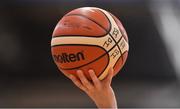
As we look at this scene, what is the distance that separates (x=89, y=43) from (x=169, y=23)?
3.73m

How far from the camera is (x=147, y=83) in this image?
4.39m

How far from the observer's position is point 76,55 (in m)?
1.21

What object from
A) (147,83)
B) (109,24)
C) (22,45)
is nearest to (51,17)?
(22,45)

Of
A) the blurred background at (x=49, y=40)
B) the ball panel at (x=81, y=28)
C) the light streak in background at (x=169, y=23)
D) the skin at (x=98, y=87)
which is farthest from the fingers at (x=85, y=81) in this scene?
the light streak in background at (x=169, y=23)

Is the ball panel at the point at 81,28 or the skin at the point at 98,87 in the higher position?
the ball panel at the point at 81,28

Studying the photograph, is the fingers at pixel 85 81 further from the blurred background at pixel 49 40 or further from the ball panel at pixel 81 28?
the blurred background at pixel 49 40

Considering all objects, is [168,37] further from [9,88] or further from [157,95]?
[9,88]

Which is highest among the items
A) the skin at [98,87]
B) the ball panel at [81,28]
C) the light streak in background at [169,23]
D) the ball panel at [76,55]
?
the ball panel at [81,28]

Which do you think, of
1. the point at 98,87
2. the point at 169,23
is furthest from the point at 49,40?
the point at 98,87

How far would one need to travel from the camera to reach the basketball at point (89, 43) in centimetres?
121

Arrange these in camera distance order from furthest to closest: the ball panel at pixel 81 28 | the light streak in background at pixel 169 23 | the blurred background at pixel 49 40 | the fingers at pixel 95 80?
1. the light streak in background at pixel 169 23
2. the blurred background at pixel 49 40
3. the ball panel at pixel 81 28
4. the fingers at pixel 95 80

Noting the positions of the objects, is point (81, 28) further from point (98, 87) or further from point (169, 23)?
point (169, 23)

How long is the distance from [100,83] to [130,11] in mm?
3460

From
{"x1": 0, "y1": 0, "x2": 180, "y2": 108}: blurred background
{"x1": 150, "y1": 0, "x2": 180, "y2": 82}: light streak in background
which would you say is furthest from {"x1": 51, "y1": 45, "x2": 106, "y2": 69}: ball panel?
{"x1": 150, "y1": 0, "x2": 180, "y2": 82}: light streak in background
